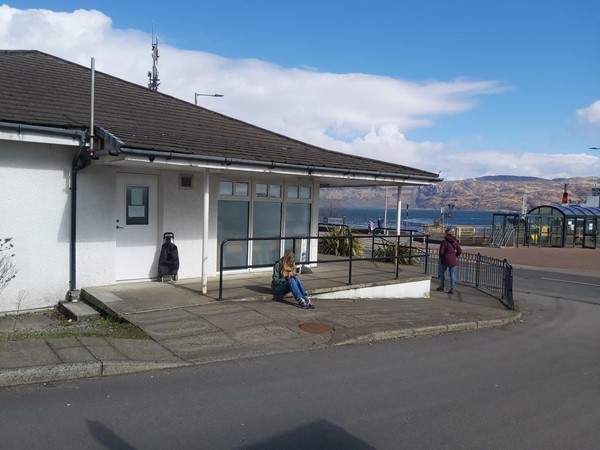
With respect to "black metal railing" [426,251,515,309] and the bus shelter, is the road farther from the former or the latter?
the bus shelter

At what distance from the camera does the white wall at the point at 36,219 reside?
27.8 ft

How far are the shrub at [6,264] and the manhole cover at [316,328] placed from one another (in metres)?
4.73

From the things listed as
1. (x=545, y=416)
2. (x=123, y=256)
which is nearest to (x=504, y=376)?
(x=545, y=416)

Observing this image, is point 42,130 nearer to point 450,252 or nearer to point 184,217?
point 184,217

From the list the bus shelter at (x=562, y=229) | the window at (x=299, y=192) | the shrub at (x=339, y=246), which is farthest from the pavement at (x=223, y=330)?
the bus shelter at (x=562, y=229)

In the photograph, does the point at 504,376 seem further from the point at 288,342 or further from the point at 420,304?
the point at 420,304

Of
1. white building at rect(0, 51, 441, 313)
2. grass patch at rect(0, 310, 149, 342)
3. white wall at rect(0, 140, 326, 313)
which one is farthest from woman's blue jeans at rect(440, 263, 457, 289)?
grass patch at rect(0, 310, 149, 342)

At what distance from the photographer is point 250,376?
5.85 meters

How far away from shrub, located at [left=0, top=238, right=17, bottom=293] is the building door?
185cm

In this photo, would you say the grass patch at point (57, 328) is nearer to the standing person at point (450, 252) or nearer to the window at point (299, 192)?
the window at point (299, 192)

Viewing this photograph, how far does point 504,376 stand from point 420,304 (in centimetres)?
481

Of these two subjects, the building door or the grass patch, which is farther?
the building door

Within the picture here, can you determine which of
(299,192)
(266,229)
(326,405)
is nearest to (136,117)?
(266,229)

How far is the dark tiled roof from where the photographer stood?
350 inches
